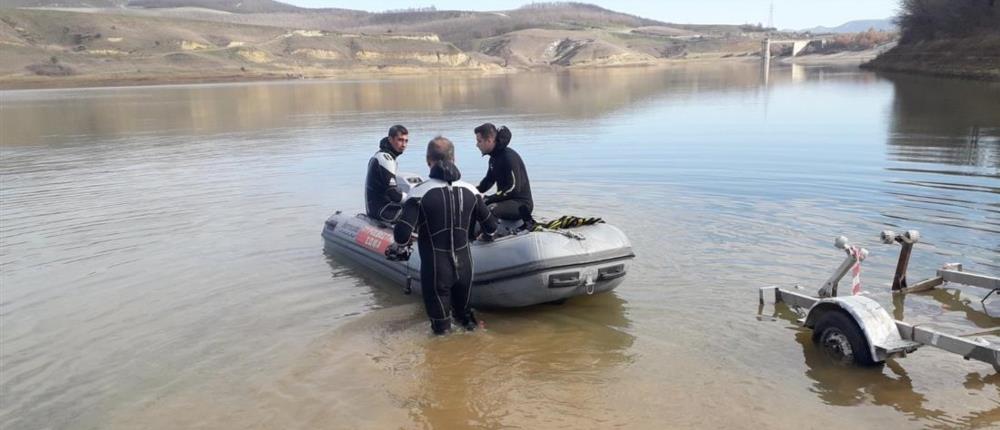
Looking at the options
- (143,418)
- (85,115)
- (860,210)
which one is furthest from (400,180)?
(85,115)

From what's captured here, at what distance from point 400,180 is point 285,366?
12.5ft

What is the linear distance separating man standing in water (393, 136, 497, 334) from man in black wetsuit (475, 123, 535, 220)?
0.84 m

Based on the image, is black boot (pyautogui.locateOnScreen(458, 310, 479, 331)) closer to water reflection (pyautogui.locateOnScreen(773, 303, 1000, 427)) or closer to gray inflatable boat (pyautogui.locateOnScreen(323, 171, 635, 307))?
gray inflatable boat (pyautogui.locateOnScreen(323, 171, 635, 307))

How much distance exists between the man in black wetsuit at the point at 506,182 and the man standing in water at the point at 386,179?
1034 mm

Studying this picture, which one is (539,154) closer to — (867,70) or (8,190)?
(8,190)

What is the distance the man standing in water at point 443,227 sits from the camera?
5582 millimetres

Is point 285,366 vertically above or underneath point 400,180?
underneath

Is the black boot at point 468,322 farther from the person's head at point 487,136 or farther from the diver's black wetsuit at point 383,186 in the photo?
the diver's black wetsuit at point 383,186

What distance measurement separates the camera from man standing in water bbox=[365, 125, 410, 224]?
7288 millimetres

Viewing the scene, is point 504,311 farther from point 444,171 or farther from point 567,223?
point 444,171

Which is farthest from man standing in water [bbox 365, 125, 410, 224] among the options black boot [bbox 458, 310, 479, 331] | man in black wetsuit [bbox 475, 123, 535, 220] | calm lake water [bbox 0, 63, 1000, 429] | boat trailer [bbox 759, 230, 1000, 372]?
boat trailer [bbox 759, 230, 1000, 372]

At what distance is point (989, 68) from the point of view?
113ft

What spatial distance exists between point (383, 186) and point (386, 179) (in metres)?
0.12

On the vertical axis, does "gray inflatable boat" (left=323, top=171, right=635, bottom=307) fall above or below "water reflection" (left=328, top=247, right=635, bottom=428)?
above
